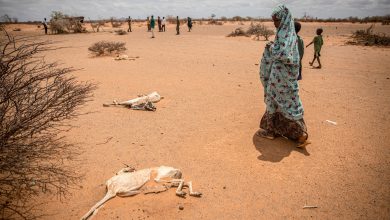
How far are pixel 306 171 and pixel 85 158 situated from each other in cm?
343

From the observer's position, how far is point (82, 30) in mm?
33062

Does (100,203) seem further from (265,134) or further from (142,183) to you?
(265,134)

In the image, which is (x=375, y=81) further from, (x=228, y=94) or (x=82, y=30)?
(x=82, y=30)

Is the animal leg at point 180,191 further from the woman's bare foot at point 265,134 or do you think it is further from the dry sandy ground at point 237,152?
the woman's bare foot at point 265,134

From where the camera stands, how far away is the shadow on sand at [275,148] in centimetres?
424

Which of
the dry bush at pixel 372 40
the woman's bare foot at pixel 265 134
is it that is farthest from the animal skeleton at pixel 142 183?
the dry bush at pixel 372 40

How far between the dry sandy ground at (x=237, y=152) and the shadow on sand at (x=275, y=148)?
0.05 ft

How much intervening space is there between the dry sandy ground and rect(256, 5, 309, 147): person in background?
33 centimetres

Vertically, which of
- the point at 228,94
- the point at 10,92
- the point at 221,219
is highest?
the point at 10,92

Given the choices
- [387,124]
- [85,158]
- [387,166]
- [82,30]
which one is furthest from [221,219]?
[82,30]

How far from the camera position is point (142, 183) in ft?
11.0

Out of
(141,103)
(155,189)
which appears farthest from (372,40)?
(155,189)

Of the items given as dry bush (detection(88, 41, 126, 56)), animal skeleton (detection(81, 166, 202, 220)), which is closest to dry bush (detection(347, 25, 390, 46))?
dry bush (detection(88, 41, 126, 56))

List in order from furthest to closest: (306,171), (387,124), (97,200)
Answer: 1. (387,124)
2. (306,171)
3. (97,200)
